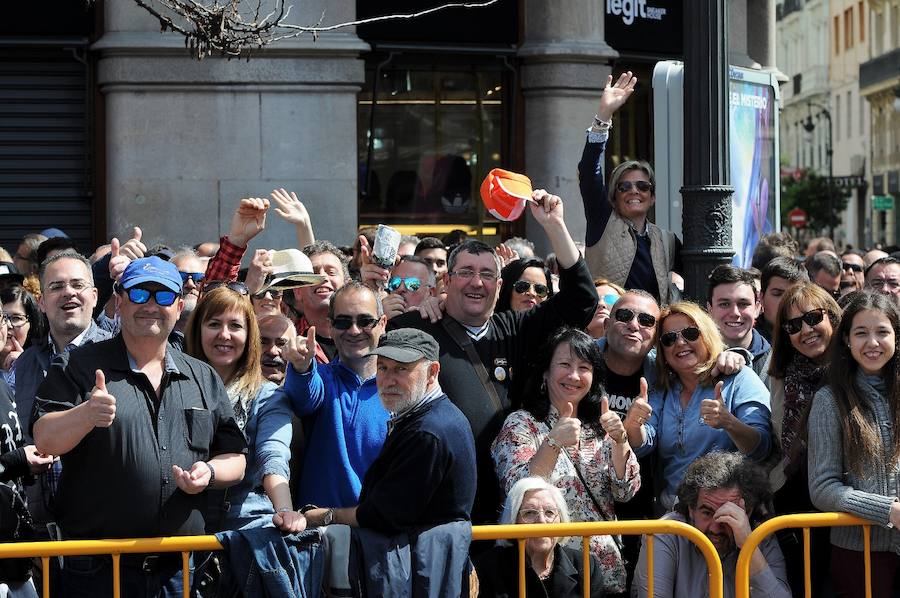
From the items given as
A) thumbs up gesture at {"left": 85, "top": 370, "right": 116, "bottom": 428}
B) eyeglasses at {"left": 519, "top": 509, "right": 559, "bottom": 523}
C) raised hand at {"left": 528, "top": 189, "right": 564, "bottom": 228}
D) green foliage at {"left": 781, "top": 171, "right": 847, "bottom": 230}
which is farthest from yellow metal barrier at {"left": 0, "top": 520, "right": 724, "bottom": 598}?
green foliage at {"left": 781, "top": 171, "right": 847, "bottom": 230}

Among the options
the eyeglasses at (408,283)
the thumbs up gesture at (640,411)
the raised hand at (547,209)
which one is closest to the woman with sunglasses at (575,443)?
the thumbs up gesture at (640,411)

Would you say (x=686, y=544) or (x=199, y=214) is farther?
(x=199, y=214)

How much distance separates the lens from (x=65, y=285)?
7250 millimetres

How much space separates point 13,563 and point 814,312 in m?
3.78

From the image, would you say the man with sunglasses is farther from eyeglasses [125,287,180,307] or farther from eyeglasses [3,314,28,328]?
eyeglasses [3,314,28,328]

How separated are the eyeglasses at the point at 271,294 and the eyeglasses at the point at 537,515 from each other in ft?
6.58

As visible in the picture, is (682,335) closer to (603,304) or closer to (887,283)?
(603,304)

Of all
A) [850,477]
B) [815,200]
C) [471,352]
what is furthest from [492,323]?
[815,200]

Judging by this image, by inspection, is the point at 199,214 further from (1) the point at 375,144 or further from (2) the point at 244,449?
(2) the point at 244,449

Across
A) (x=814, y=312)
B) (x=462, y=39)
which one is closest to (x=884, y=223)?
(x=462, y=39)

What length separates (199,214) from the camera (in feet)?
41.9

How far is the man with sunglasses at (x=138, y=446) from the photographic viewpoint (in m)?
5.59

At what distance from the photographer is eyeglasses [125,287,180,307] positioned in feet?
19.1

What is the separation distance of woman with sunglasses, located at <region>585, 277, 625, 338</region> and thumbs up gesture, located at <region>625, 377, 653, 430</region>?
4.64 feet
